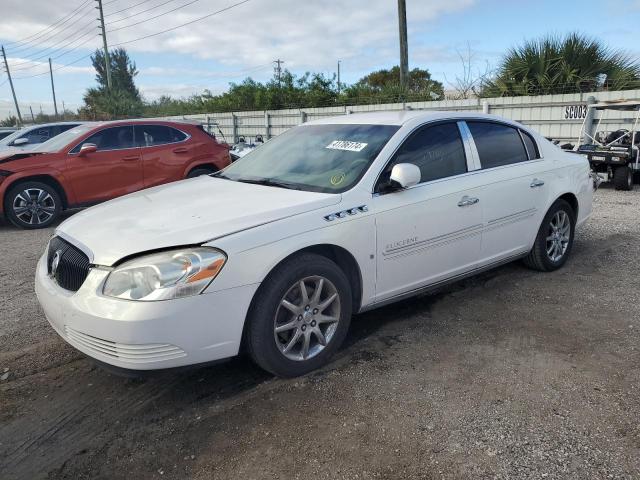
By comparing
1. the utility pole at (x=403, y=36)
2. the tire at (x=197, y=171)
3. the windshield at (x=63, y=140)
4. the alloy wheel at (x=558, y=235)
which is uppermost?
the utility pole at (x=403, y=36)

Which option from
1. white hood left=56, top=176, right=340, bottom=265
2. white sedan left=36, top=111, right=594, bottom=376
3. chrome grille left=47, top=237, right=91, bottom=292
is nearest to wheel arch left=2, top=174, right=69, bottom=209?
white sedan left=36, top=111, right=594, bottom=376

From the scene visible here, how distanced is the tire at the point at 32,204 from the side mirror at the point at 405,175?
6.65 meters

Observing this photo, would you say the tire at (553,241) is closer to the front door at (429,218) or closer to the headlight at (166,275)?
the front door at (429,218)

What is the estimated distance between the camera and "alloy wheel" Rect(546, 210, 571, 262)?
504 cm

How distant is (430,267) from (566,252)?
220cm

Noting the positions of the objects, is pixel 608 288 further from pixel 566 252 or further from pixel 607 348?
pixel 607 348

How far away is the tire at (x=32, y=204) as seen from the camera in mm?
8031

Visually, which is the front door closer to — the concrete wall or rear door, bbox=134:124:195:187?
rear door, bbox=134:124:195:187

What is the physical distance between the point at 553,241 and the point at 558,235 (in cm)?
10

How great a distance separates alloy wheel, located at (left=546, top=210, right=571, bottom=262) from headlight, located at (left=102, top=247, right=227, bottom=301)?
356cm

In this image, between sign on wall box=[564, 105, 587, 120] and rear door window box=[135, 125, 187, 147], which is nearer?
rear door window box=[135, 125, 187, 147]

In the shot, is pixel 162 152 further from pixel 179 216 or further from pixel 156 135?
pixel 179 216

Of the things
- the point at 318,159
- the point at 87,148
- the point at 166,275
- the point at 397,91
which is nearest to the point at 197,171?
the point at 87,148

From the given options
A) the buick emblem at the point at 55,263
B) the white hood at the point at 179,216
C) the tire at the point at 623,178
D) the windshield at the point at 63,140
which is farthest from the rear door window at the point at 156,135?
the tire at the point at 623,178
